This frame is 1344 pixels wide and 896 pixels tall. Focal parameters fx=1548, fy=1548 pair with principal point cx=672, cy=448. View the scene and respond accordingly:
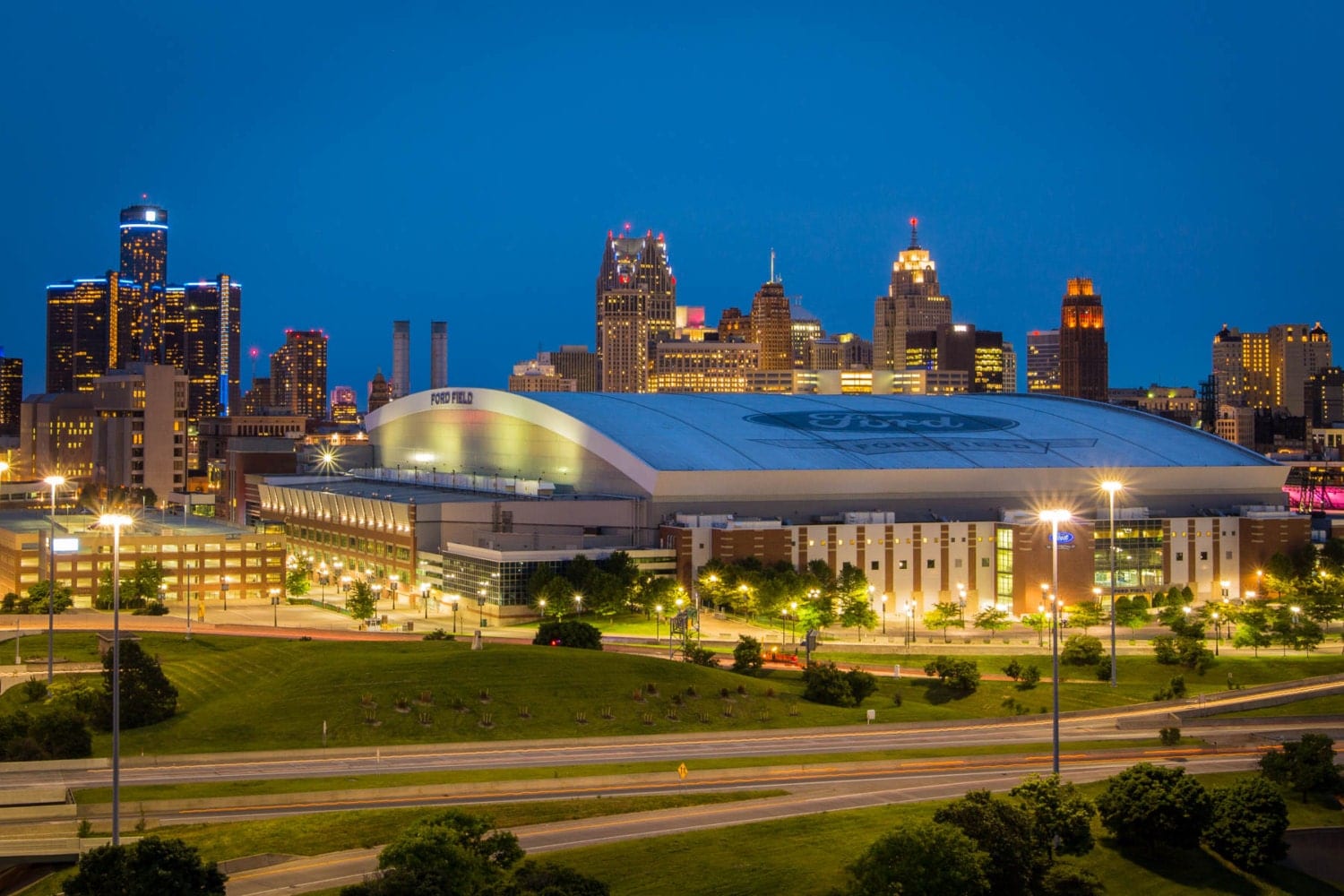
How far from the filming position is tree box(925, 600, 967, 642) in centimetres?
10031

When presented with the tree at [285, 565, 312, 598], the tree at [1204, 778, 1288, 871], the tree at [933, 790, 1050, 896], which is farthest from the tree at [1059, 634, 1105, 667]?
the tree at [285, 565, 312, 598]

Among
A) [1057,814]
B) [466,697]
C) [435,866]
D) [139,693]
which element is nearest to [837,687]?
[466,697]

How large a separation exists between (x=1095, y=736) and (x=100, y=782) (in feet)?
129

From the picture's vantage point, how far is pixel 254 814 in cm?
4812

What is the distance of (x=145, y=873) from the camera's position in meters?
36.4

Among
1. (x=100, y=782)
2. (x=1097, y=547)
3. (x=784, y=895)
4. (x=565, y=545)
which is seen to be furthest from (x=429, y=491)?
(x=784, y=895)

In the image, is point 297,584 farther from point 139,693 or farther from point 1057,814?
point 1057,814

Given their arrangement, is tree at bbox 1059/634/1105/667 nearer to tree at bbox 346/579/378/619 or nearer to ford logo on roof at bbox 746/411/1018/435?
tree at bbox 346/579/378/619

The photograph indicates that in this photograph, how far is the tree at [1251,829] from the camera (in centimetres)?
4972

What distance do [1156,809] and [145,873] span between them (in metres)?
30.3

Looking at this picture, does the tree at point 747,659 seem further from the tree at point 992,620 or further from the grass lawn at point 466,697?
the tree at point 992,620

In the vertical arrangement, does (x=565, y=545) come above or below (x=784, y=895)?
above

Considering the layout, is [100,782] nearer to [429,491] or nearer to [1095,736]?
[1095,736]

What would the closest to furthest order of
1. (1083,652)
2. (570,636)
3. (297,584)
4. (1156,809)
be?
(1156,809), (570,636), (1083,652), (297,584)
